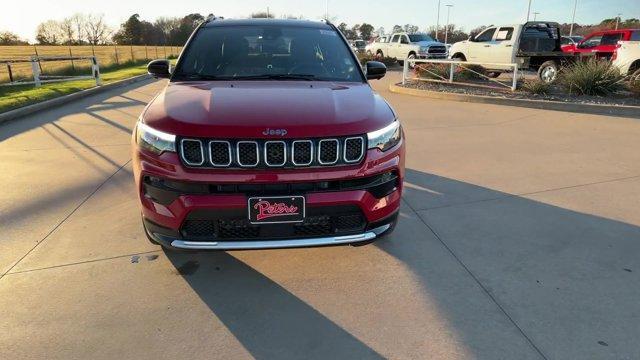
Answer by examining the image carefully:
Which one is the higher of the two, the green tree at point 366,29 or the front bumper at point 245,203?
the green tree at point 366,29

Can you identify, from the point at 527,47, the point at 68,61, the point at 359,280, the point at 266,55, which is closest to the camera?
the point at 359,280

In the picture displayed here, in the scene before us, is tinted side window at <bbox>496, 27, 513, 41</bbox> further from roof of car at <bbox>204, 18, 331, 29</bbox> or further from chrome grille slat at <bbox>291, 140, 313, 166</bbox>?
chrome grille slat at <bbox>291, 140, 313, 166</bbox>

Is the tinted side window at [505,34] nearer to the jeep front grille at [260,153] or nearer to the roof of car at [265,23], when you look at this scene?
the roof of car at [265,23]

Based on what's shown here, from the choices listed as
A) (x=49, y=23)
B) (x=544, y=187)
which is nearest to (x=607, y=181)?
(x=544, y=187)

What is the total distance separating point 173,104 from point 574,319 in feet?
9.27

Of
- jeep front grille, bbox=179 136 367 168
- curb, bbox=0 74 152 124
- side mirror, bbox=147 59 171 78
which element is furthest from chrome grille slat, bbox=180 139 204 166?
curb, bbox=0 74 152 124

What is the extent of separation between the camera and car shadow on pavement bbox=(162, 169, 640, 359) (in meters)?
2.54

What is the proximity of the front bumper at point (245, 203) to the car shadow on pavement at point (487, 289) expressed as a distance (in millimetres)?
423

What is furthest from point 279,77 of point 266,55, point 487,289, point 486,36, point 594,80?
point 486,36

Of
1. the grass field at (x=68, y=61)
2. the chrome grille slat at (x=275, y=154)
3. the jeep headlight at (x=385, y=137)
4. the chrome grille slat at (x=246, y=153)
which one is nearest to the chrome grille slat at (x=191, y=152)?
the chrome grille slat at (x=246, y=153)

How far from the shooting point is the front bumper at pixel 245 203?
8.89 ft

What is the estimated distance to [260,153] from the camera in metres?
2.71

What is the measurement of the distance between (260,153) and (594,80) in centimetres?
1096

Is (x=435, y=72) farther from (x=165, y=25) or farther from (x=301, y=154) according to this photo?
(x=165, y=25)
